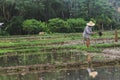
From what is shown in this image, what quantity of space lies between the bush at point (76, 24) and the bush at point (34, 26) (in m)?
3.20

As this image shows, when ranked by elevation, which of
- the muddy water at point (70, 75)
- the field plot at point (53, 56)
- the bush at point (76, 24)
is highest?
the muddy water at point (70, 75)

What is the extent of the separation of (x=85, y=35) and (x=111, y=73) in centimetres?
826

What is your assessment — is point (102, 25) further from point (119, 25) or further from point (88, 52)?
point (88, 52)

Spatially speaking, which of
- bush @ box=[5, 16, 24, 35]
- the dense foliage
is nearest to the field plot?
the dense foliage

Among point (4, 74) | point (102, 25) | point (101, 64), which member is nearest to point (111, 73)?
point (101, 64)

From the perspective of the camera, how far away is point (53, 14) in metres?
42.4

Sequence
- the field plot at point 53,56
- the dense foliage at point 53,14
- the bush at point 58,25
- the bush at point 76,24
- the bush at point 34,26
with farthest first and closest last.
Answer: the bush at point 76,24
the dense foliage at point 53,14
the bush at point 58,25
the bush at point 34,26
the field plot at point 53,56

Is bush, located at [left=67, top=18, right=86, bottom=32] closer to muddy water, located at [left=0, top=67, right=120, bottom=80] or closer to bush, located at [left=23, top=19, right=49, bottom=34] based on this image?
bush, located at [left=23, top=19, right=49, bottom=34]

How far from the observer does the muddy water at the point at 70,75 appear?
1018 cm

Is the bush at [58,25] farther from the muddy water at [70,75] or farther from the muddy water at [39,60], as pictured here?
the muddy water at [70,75]

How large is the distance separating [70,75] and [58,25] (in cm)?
2712

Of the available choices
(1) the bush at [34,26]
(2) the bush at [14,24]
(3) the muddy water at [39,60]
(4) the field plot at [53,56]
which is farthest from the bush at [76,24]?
(3) the muddy water at [39,60]

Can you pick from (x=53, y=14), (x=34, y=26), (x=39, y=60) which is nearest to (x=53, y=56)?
(x=39, y=60)

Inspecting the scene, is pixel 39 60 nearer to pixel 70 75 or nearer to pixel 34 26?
pixel 70 75
